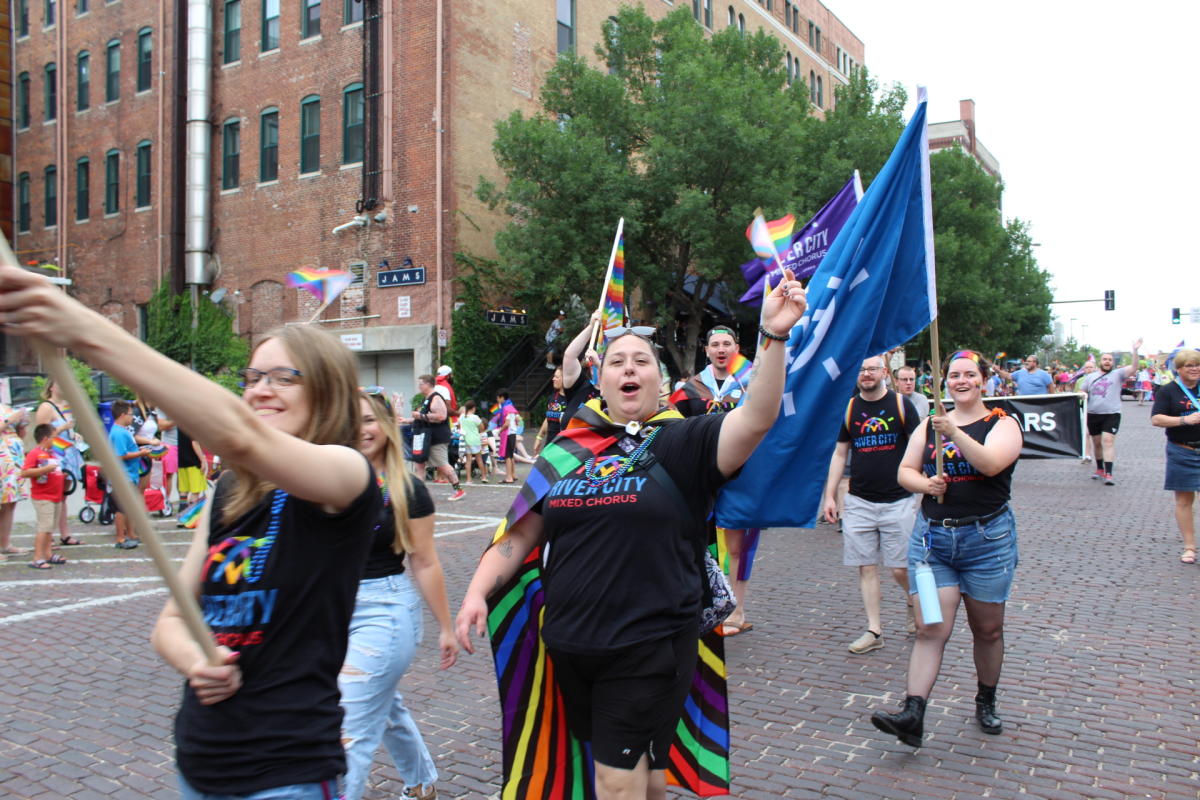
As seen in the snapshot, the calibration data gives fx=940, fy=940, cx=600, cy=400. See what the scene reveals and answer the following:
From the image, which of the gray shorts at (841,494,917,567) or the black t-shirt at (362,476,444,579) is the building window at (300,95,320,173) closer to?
the gray shorts at (841,494,917,567)

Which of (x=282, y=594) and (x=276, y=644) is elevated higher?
A: (x=282, y=594)

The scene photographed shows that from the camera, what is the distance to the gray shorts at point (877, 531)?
20.8ft

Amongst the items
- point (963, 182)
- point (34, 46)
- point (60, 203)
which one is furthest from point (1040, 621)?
point (34, 46)

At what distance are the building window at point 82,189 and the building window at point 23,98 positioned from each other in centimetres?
407

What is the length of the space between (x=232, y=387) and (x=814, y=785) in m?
19.3

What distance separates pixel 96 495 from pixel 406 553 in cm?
1130

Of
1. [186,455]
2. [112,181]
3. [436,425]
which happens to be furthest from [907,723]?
[112,181]

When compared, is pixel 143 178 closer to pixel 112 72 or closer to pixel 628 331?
pixel 112 72

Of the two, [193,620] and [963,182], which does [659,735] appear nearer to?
[193,620]

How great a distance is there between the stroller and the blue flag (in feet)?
38.2

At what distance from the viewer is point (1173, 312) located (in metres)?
46.9

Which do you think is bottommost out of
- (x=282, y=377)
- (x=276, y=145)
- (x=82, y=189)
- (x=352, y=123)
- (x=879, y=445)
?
(x=879, y=445)

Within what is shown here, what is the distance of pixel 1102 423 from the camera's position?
15.5 metres

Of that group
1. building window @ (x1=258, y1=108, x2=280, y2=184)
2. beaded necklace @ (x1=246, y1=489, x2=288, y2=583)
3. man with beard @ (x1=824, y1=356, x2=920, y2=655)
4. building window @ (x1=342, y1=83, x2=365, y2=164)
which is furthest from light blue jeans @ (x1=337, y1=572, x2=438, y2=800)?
building window @ (x1=258, y1=108, x2=280, y2=184)
